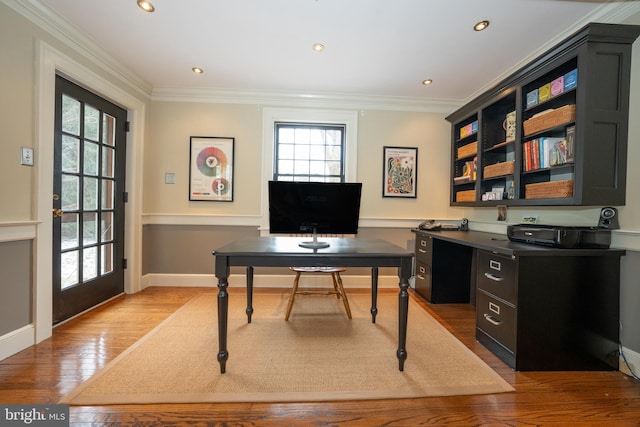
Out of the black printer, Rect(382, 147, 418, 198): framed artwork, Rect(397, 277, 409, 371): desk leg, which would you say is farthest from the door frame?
the black printer

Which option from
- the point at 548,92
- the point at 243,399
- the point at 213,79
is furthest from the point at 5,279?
the point at 548,92

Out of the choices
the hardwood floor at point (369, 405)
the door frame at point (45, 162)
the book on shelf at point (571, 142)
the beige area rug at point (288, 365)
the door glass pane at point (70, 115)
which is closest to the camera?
the hardwood floor at point (369, 405)

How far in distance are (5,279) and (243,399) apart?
180 cm

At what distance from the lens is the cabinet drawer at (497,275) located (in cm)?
173

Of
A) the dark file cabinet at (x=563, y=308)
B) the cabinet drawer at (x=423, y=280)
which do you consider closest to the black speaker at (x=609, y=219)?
the dark file cabinet at (x=563, y=308)

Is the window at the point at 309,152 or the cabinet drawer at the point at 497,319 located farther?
the window at the point at 309,152

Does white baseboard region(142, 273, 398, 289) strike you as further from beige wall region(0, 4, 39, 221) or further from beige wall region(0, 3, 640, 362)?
beige wall region(0, 4, 39, 221)

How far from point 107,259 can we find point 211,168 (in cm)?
147

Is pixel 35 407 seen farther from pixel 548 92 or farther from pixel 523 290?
pixel 548 92

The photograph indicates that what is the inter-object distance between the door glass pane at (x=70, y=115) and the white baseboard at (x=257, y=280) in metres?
1.78

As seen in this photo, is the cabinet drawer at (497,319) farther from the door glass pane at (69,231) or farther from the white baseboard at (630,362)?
the door glass pane at (69,231)

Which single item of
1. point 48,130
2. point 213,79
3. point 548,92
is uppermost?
point 213,79

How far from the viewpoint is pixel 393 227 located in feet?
11.3

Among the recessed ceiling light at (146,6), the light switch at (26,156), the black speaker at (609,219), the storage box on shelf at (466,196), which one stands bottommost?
the black speaker at (609,219)
